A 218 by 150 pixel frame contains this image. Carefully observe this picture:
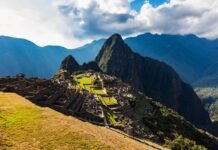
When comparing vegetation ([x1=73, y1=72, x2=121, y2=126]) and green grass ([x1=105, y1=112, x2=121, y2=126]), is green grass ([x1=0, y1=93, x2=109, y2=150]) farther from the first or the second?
green grass ([x1=105, y1=112, x2=121, y2=126])

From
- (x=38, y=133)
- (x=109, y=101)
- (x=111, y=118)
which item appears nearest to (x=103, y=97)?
(x=109, y=101)

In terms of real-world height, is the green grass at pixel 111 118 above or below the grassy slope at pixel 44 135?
below

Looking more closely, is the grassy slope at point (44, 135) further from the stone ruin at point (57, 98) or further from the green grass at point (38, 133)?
the stone ruin at point (57, 98)

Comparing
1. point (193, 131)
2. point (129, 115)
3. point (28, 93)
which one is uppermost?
point (28, 93)

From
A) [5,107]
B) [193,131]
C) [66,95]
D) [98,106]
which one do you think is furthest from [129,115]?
[5,107]

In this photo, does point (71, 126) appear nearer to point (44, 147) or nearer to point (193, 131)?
point (44, 147)

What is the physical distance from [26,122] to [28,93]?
169 feet

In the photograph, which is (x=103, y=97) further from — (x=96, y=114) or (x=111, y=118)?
(x=96, y=114)

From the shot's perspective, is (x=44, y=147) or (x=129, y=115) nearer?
(x=44, y=147)

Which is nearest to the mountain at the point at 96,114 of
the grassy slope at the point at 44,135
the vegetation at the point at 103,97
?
the vegetation at the point at 103,97

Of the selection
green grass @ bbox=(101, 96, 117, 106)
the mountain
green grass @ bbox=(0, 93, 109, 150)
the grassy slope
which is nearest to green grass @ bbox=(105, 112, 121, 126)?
the mountain

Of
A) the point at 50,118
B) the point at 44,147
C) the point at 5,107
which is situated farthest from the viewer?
the point at 5,107

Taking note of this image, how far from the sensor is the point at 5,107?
50.7 metres

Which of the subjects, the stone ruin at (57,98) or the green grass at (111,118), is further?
the green grass at (111,118)
